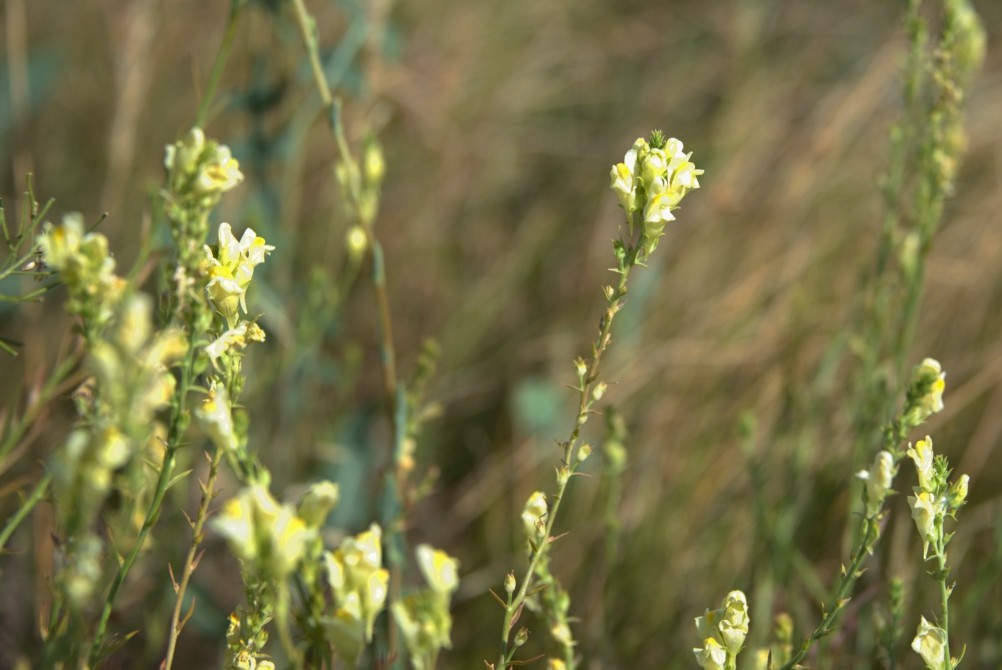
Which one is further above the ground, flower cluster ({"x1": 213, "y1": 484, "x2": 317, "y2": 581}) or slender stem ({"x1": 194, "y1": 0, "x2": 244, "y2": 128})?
slender stem ({"x1": 194, "y1": 0, "x2": 244, "y2": 128})

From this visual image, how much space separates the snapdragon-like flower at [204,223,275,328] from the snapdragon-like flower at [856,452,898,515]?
63cm

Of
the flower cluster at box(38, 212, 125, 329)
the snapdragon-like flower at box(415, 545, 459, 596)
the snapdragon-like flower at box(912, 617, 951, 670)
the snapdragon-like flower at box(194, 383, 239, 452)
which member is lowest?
the snapdragon-like flower at box(912, 617, 951, 670)

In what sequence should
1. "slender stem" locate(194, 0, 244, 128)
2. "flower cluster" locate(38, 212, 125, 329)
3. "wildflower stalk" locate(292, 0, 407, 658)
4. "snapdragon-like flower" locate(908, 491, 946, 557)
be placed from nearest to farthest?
1. "flower cluster" locate(38, 212, 125, 329)
2. "snapdragon-like flower" locate(908, 491, 946, 557)
3. "slender stem" locate(194, 0, 244, 128)
4. "wildflower stalk" locate(292, 0, 407, 658)

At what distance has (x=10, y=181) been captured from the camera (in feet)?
10.4

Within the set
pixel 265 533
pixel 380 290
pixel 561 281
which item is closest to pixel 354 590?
pixel 265 533

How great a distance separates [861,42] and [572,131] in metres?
1.24

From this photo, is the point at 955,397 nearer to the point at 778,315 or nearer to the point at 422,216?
the point at 778,315

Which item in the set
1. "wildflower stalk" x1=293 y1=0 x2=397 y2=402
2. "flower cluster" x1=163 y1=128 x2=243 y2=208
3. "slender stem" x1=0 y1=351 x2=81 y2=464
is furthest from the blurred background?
"flower cluster" x1=163 y1=128 x2=243 y2=208

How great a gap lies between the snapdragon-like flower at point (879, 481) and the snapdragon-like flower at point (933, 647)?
0.14m

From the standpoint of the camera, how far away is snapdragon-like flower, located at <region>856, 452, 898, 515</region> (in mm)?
1056

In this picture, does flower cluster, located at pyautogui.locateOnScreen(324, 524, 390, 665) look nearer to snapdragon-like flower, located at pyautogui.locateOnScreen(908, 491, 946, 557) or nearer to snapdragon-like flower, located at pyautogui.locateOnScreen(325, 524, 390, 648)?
snapdragon-like flower, located at pyautogui.locateOnScreen(325, 524, 390, 648)

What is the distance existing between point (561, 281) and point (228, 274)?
2.17 metres

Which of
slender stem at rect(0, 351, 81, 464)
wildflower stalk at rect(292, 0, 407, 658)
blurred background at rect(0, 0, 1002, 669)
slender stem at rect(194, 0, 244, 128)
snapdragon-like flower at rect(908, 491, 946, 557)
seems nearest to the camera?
snapdragon-like flower at rect(908, 491, 946, 557)

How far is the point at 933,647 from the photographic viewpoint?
1.08 m
